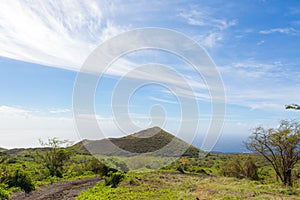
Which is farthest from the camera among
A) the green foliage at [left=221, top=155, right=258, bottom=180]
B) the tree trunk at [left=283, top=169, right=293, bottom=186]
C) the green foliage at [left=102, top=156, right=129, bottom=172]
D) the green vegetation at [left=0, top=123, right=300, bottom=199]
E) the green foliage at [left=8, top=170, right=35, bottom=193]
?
the green foliage at [left=221, top=155, right=258, bottom=180]

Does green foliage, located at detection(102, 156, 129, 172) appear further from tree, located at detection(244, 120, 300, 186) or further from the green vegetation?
tree, located at detection(244, 120, 300, 186)

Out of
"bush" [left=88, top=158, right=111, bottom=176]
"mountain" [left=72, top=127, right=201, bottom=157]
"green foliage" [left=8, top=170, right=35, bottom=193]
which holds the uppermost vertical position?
"mountain" [left=72, top=127, right=201, bottom=157]

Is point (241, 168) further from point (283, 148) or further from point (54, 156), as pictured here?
point (54, 156)

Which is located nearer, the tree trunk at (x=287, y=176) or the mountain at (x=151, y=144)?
the tree trunk at (x=287, y=176)

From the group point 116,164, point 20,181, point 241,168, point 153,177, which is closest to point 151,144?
point 116,164

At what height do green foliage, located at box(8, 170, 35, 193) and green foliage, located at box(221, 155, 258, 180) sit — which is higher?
green foliage, located at box(221, 155, 258, 180)

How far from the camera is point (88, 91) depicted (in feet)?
46.2

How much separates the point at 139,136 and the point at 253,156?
3106 cm

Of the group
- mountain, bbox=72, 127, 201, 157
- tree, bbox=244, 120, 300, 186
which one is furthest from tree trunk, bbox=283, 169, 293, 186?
mountain, bbox=72, 127, 201, 157

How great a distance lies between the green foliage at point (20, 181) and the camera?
15.8 m

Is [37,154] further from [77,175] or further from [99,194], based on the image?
[99,194]

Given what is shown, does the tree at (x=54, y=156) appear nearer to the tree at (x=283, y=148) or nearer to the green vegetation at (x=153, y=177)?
the green vegetation at (x=153, y=177)

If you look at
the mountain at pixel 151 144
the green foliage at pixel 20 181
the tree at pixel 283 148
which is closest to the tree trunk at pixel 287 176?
the tree at pixel 283 148

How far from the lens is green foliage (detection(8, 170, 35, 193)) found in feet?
51.9
